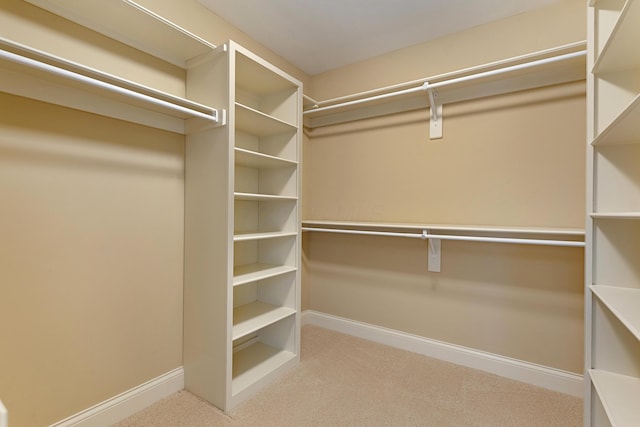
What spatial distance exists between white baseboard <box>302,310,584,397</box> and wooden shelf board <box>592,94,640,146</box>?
54.2 inches

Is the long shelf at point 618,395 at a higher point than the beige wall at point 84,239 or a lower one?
lower

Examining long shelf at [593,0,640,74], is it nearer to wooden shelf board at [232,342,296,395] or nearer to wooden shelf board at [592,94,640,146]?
wooden shelf board at [592,94,640,146]

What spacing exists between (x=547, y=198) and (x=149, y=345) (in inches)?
98.9

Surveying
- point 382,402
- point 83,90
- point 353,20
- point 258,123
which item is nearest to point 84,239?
point 83,90

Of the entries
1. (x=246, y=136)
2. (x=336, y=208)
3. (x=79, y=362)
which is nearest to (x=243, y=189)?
(x=246, y=136)

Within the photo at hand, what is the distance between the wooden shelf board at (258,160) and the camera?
1.70 m

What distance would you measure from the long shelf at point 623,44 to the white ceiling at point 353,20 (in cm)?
83

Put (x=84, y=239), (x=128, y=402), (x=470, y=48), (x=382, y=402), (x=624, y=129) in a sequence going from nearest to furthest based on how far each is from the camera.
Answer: (x=624, y=129), (x=84, y=239), (x=128, y=402), (x=382, y=402), (x=470, y=48)


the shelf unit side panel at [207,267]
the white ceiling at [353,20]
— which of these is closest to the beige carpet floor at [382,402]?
the shelf unit side panel at [207,267]

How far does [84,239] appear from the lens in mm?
1379

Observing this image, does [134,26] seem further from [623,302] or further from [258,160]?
[623,302]

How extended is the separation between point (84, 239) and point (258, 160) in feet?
3.30

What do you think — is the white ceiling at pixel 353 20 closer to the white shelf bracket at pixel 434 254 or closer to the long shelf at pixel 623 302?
the white shelf bracket at pixel 434 254

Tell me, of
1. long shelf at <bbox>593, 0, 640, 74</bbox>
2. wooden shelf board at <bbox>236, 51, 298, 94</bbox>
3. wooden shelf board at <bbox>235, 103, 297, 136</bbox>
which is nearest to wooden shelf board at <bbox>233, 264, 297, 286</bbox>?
wooden shelf board at <bbox>235, 103, 297, 136</bbox>
